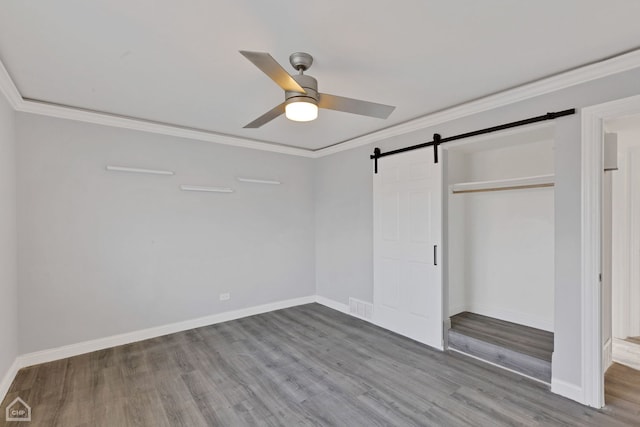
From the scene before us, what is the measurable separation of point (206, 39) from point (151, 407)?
273 centimetres

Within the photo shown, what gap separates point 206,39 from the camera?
1980mm

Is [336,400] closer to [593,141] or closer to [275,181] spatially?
[593,141]

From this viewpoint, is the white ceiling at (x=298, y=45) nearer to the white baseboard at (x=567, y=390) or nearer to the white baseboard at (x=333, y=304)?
the white baseboard at (x=567, y=390)

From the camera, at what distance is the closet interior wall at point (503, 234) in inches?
139

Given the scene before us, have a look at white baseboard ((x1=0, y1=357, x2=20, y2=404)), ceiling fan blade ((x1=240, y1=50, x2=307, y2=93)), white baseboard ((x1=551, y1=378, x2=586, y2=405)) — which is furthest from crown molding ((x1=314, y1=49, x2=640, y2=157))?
white baseboard ((x1=0, y1=357, x2=20, y2=404))

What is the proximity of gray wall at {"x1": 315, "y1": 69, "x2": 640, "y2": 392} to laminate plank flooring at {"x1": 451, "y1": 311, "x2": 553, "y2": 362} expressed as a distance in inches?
18.0

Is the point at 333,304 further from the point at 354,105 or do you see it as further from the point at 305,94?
the point at 305,94

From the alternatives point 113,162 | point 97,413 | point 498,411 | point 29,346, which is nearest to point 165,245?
point 113,162

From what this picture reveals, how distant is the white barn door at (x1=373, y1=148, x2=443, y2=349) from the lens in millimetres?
3422

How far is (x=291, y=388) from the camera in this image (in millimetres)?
2617

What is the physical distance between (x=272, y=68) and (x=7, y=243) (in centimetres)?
286

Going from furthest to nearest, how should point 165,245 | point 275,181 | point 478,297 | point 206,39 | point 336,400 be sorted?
1. point 275,181
2. point 478,297
3. point 165,245
4. point 336,400
5. point 206,39

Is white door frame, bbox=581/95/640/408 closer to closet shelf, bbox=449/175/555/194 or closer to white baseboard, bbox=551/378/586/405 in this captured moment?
white baseboard, bbox=551/378/586/405

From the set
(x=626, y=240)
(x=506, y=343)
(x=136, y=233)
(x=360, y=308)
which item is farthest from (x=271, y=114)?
(x=626, y=240)
